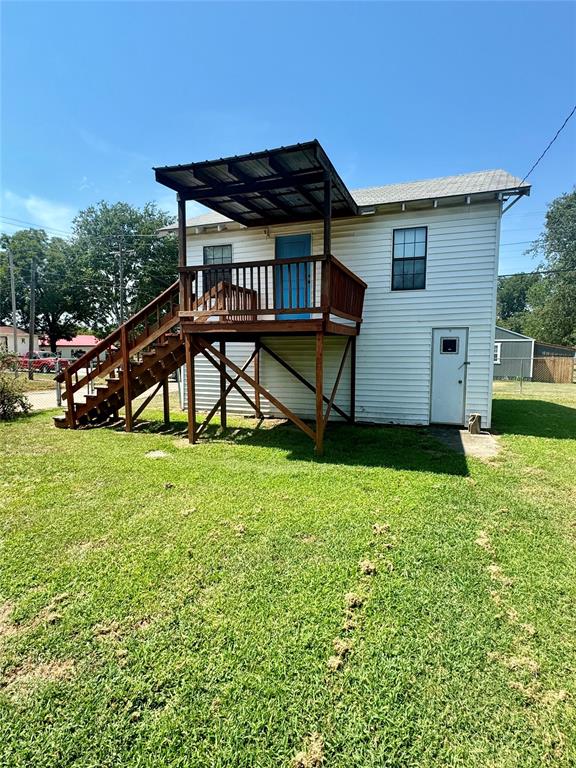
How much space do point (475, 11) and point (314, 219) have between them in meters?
4.89

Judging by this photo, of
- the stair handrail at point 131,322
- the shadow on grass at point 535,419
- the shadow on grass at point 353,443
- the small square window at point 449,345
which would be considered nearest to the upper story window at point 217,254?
the stair handrail at point 131,322

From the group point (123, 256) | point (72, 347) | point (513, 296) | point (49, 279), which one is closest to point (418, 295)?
point (123, 256)

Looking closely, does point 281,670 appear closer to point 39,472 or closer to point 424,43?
point 39,472

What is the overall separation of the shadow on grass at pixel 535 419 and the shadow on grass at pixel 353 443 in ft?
7.48

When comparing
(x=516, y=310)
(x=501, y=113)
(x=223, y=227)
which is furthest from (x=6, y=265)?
(x=516, y=310)

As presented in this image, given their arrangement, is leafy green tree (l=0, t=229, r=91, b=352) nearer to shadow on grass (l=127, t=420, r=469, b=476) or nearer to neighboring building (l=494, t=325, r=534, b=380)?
shadow on grass (l=127, t=420, r=469, b=476)

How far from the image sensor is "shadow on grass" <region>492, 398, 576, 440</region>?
784 cm

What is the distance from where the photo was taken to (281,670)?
200 cm

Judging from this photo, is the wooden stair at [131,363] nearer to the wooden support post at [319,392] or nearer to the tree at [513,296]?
the wooden support post at [319,392]

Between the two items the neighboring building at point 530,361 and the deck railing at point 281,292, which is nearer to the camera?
the deck railing at point 281,292

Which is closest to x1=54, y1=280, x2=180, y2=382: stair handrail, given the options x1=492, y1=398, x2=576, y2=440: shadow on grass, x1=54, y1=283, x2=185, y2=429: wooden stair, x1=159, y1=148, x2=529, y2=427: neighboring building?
x1=54, y1=283, x2=185, y2=429: wooden stair

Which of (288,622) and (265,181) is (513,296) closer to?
(265,181)

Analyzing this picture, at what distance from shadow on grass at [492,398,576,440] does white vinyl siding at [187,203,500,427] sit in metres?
0.95

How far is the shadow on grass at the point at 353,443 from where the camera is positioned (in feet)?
18.6
